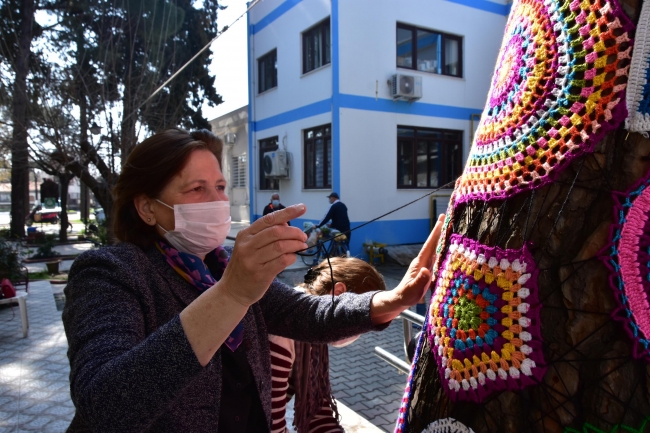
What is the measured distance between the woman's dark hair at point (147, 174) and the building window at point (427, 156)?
10.7 m

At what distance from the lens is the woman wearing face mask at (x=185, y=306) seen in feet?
3.17

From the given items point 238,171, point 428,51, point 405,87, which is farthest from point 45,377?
point 238,171

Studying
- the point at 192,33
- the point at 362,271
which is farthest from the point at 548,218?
the point at 192,33

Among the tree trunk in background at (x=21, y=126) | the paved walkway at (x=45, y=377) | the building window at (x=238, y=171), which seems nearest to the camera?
the paved walkway at (x=45, y=377)

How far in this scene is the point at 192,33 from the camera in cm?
1362

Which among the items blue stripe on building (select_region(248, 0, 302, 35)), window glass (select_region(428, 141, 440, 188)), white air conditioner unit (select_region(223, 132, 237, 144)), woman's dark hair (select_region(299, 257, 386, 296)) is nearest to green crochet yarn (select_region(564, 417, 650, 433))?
woman's dark hair (select_region(299, 257, 386, 296))

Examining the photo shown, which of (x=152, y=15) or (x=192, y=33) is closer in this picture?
(x=152, y=15)

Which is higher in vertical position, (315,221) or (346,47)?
(346,47)

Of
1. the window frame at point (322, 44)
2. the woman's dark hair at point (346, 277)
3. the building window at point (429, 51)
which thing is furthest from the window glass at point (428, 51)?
the woman's dark hair at point (346, 277)

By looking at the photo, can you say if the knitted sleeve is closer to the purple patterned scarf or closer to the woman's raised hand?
the woman's raised hand

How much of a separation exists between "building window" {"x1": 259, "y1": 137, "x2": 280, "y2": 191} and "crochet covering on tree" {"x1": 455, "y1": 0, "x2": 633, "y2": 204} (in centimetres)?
1288

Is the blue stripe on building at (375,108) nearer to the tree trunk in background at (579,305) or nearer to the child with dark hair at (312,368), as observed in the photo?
the child with dark hair at (312,368)

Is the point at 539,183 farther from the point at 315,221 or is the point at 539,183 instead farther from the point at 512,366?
the point at 315,221

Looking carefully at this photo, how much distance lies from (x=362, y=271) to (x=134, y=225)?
3.57ft
